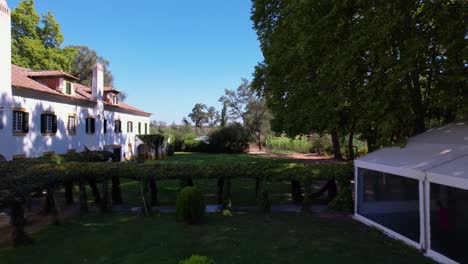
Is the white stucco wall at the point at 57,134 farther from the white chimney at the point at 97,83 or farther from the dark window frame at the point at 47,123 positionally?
the white chimney at the point at 97,83

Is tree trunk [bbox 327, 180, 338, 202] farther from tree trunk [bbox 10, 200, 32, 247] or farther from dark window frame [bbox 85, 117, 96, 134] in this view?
dark window frame [bbox 85, 117, 96, 134]

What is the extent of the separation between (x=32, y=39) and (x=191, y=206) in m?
30.7

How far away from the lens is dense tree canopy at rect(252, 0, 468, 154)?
9.65 meters

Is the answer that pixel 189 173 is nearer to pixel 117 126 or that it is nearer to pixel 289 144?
pixel 117 126

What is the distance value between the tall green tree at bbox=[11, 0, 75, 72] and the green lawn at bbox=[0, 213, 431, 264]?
86.4ft

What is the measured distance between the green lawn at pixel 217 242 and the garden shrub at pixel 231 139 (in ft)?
110

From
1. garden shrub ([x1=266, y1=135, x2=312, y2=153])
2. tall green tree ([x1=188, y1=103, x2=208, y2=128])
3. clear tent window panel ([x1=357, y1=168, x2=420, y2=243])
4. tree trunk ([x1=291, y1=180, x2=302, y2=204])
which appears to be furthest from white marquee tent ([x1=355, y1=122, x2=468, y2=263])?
tall green tree ([x1=188, y1=103, x2=208, y2=128])

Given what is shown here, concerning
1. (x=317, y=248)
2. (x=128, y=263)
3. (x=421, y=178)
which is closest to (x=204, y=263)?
(x=128, y=263)

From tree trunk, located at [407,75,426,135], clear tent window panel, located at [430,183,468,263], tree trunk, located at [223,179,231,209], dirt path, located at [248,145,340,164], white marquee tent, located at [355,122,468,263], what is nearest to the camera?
clear tent window panel, located at [430,183,468,263]

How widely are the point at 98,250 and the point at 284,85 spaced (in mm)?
10459

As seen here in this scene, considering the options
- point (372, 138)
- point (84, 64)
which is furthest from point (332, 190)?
point (84, 64)

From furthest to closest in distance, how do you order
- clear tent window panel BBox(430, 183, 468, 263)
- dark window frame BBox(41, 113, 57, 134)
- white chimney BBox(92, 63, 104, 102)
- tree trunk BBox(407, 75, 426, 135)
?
white chimney BBox(92, 63, 104, 102), dark window frame BBox(41, 113, 57, 134), tree trunk BBox(407, 75, 426, 135), clear tent window panel BBox(430, 183, 468, 263)

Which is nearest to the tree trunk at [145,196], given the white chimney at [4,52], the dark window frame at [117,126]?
the white chimney at [4,52]

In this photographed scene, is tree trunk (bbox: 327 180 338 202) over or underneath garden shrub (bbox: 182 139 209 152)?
underneath
